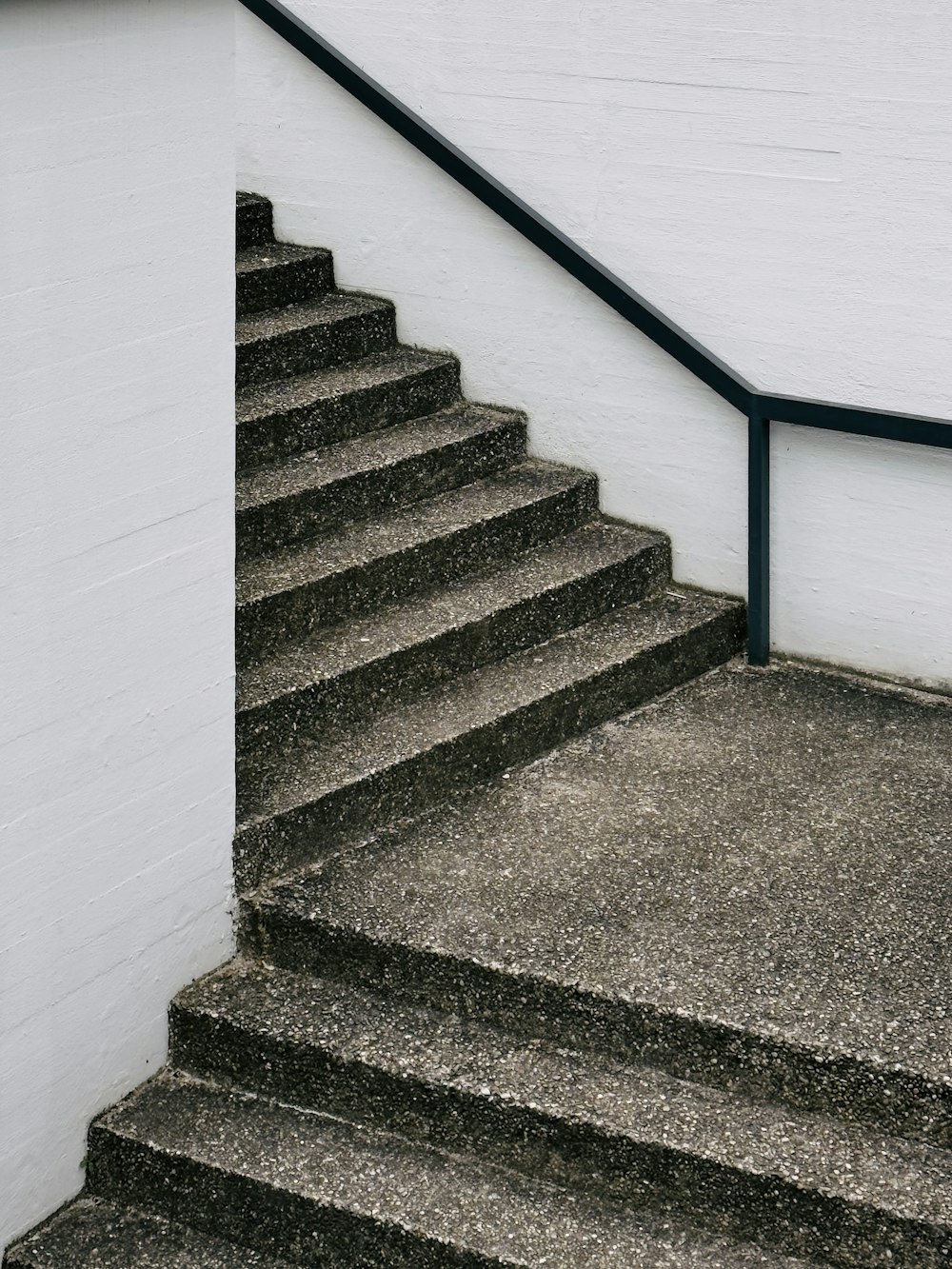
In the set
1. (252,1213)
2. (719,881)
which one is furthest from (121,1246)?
(719,881)

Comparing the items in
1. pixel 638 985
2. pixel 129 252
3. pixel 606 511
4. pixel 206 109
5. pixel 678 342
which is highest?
pixel 206 109

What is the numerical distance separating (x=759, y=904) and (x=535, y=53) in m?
2.76

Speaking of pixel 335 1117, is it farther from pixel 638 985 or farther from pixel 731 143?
pixel 731 143

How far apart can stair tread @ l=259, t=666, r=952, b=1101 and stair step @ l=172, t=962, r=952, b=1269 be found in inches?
5.8

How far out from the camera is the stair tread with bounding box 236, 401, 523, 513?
4836 mm

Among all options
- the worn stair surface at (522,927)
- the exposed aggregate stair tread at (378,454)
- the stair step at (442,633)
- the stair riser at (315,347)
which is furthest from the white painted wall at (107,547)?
the stair riser at (315,347)

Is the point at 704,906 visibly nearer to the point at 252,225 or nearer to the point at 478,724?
the point at 478,724

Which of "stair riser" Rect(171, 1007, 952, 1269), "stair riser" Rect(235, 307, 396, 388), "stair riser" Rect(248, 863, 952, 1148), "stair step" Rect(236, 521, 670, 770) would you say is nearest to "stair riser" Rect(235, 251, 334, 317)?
"stair riser" Rect(235, 307, 396, 388)

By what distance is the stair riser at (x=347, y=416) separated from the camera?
197 inches

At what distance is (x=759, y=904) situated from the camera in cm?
393

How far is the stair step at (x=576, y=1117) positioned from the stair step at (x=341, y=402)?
1.73 metres

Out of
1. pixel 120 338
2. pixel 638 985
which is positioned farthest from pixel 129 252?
pixel 638 985

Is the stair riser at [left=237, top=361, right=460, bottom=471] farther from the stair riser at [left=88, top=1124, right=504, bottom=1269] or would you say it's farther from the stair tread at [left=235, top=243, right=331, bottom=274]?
the stair riser at [left=88, top=1124, right=504, bottom=1269]

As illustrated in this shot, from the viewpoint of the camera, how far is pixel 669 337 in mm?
5148
